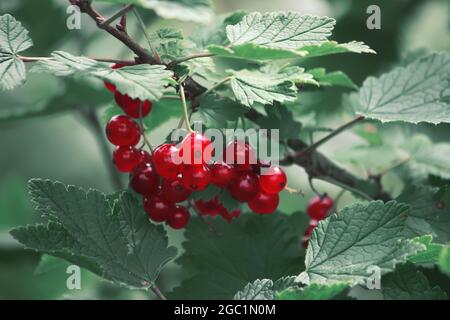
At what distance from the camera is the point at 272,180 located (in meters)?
1.04

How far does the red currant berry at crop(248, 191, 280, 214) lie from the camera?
3.49ft

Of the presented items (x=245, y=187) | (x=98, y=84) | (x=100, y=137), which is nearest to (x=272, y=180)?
(x=245, y=187)

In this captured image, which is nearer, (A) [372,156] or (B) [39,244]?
(B) [39,244]

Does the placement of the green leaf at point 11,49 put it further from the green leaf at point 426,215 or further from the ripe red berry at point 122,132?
the green leaf at point 426,215

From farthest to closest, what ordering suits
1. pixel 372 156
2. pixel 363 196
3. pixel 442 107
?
pixel 372 156
pixel 363 196
pixel 442 107

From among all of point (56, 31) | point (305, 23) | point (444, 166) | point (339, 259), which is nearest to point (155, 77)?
point (305, 23)

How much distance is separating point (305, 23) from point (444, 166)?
19.8 inches

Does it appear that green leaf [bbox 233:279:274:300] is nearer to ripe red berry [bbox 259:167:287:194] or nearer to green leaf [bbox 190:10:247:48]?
ripe red berry [bbox 259:167:287:194]

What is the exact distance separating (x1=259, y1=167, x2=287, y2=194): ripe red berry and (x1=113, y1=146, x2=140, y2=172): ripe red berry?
0.64 feet

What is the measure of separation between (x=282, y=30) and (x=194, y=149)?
0.20m

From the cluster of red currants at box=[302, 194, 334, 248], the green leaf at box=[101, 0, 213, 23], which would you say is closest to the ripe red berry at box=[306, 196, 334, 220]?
the cluster of red currants at box=[302, 194, 334, 248]

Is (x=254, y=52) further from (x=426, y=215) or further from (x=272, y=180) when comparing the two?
(x=426, y=215)

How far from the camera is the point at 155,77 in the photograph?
34.6 inches
